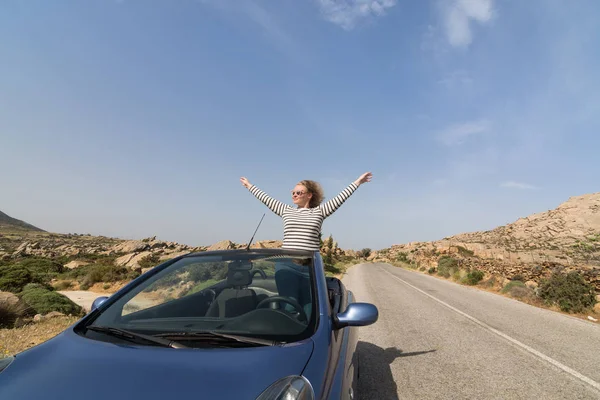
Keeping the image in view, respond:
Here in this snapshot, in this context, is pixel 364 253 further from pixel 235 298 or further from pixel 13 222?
pixel 13 222

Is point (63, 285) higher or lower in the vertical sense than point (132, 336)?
lower

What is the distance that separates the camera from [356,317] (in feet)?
7.32

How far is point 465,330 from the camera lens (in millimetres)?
7258

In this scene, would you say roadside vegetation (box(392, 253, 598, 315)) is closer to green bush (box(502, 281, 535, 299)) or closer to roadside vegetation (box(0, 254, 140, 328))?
green bush (box(502, 281, 535, 299))

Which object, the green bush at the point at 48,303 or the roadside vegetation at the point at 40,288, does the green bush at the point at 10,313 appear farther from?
the green bush at the point at 48,303

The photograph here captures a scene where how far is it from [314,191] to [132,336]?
3086 millimetres

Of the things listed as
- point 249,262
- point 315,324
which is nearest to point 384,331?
point 249,262

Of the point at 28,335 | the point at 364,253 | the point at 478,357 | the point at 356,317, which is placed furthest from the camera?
the point at 364,253

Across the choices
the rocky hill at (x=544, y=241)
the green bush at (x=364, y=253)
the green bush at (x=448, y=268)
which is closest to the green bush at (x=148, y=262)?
the green bush at (x=448, y=268)

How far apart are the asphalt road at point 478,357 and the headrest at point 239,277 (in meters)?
2.00

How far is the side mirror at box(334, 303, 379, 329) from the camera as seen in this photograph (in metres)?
2.21

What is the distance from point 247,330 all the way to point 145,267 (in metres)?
27.3

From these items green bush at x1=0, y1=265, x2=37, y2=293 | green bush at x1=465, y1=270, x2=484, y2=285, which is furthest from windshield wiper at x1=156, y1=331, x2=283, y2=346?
green bush at x1=465, y1=270, x2=484, y2=285

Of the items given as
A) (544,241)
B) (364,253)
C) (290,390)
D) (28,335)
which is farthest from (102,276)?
(364,253)
